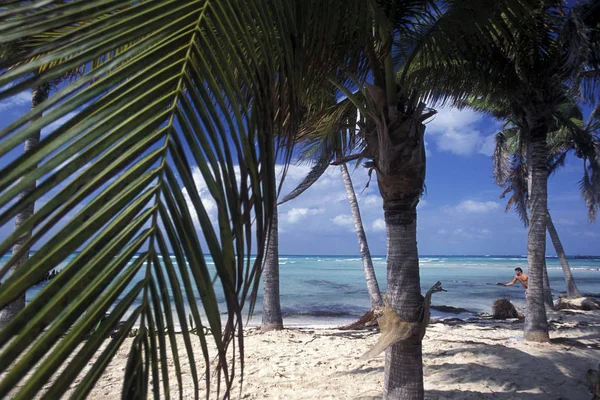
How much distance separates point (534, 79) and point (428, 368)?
516 cm

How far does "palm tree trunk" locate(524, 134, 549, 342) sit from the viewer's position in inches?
275

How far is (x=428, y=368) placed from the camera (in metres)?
5.18

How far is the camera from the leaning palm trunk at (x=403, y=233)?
9.84 ft

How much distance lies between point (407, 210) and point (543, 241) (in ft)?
17.4

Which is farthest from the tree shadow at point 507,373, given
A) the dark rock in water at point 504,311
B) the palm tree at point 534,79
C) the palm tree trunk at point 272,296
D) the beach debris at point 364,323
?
the dark rock in water at point 504,311

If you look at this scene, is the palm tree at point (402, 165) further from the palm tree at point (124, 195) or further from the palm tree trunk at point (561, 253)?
the palm tree trunk at point (561, 253)

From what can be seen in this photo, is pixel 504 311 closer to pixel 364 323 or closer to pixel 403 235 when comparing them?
pixel 364 323

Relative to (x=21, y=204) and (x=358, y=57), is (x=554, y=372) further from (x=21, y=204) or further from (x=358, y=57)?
(x=21, y=204)

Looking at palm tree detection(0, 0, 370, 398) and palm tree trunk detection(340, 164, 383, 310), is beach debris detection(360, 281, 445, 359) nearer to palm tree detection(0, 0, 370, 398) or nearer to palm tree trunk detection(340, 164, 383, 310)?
palm tree detection(0, 0, 370, 398)

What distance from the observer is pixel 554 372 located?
498cm

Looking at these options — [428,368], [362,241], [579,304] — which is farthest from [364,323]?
[579,304]

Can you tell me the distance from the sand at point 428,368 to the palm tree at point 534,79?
55.3 inches

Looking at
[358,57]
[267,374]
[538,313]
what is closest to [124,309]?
[358,57]

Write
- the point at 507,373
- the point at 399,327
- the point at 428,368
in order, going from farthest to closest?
1. the point at 428,368
2. the point at 507,373
3. the point at 399,327
